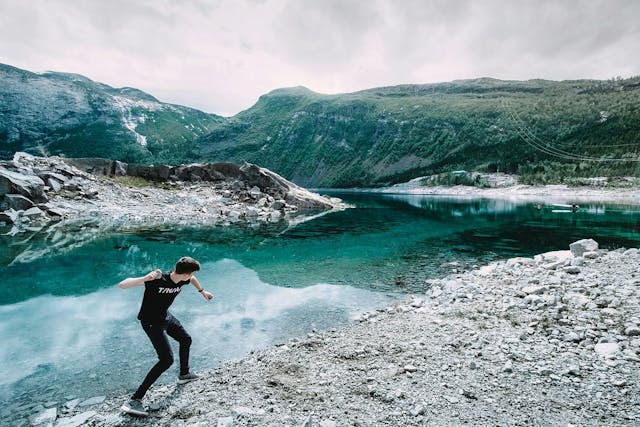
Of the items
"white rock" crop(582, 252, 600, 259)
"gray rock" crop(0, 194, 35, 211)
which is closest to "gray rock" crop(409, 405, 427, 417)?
"white rock" crop(582, 252, 600, 259)

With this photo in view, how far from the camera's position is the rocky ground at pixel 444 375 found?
6152 millimetres

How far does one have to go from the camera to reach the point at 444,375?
7453mm

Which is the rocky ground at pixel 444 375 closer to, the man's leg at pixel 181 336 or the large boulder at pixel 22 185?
the man's leg at pixel 181 336

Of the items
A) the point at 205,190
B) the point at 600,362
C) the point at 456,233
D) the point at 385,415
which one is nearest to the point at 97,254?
the point at 385,415


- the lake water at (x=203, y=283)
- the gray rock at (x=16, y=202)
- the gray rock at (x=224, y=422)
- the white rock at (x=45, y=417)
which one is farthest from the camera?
the gray rock at (x=16, y=202)

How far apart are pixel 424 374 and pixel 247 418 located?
12.4 feet

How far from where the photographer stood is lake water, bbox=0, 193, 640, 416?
30.7 ft

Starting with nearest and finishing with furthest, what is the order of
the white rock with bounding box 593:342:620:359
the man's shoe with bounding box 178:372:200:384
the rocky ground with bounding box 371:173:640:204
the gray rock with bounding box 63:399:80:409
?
1. the gray rock with bounding box 63:399:80:409
2. the white rock with bounding box 593:342:620:359
3. the man's shoe with bounding box 178:372:200:384
4. the rocky ground with bounding box 371:173:640:204

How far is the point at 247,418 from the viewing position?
6.21 m

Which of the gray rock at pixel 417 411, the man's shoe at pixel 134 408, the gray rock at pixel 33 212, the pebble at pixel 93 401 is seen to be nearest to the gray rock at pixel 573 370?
the gray rock at pixel 417 411

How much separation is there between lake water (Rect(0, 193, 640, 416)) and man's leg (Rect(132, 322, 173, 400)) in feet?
4.30

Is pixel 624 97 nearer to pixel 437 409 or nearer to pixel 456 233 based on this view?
pixel 456 233

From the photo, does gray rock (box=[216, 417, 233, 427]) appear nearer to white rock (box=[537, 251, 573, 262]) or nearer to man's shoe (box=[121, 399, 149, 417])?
man's shoe (box=[121, 399, 149, 417])

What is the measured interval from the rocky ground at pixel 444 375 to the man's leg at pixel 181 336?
54 centimetres
